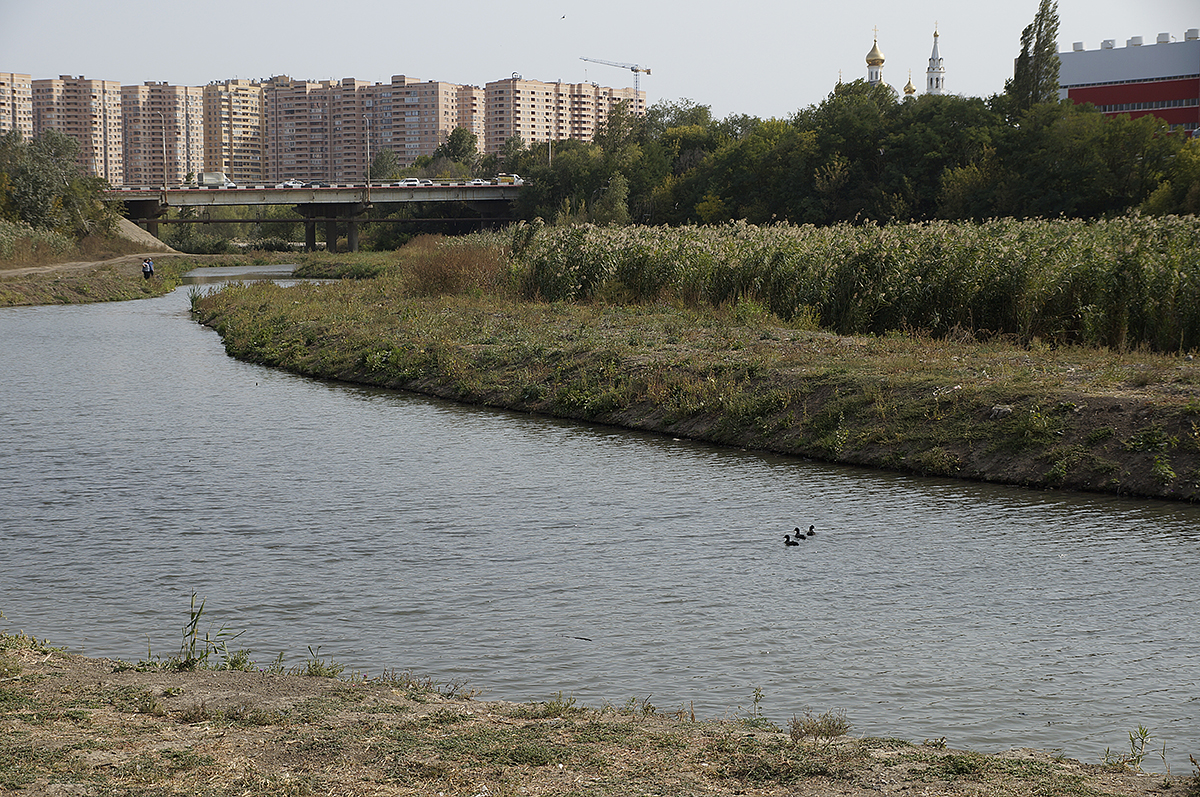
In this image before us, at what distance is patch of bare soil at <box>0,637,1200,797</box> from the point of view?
5.36 m

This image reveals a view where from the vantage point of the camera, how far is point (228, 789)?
520 cm

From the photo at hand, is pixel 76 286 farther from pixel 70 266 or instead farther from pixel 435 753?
pixel 435 753

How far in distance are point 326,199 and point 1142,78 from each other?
272ft

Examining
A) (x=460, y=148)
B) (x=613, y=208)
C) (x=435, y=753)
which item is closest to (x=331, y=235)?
(x=460, y=148)

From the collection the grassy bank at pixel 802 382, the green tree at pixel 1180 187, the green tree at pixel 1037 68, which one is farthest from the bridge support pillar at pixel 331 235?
the grassy bank at pixel 802 382

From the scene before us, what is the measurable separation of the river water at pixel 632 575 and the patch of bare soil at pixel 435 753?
0.80m

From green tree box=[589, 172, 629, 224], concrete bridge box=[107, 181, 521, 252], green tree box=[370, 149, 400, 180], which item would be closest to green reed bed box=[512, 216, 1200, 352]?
green tree box=[589, 172, 629, 224]

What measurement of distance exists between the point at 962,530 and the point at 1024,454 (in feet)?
10.5

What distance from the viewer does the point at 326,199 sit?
11500 centimetres

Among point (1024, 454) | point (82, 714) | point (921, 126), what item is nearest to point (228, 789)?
point (82, 714)

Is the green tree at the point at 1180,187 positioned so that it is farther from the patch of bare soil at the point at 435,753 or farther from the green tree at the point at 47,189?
the green tree at the point at 47,189

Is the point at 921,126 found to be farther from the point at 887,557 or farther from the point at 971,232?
the point at 887,557

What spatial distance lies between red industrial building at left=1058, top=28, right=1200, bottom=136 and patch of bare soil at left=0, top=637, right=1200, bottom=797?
110864 millimetres

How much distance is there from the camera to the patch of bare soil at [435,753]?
536 centimetres
